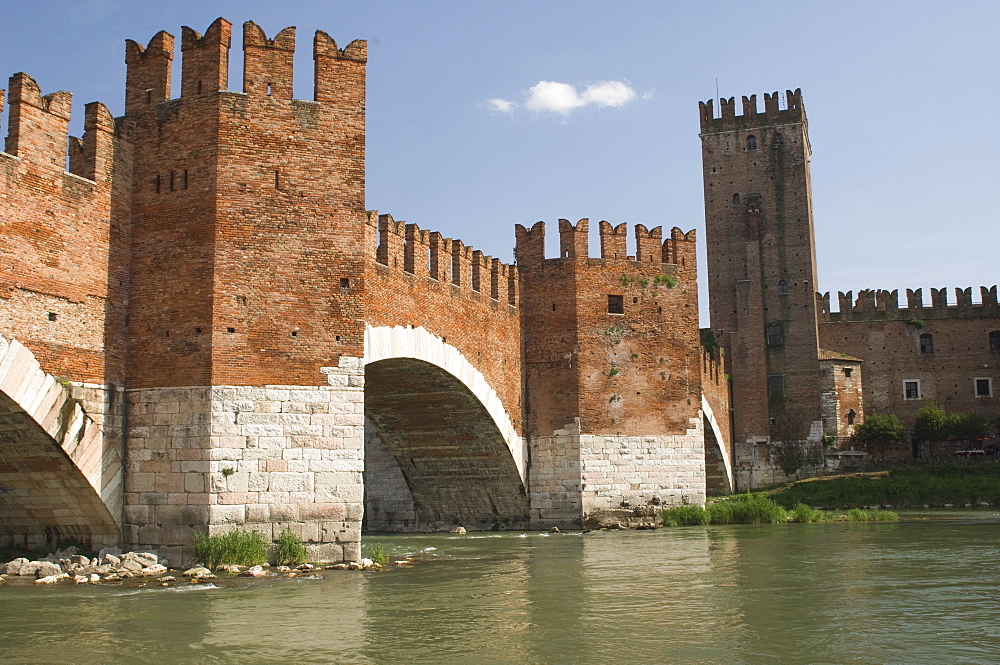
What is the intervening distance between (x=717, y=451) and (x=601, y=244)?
13877 mm

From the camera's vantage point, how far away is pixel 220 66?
1332cm

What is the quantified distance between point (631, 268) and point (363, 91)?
1062 centimetres

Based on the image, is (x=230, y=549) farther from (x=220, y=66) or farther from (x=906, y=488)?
(x=906, y=488)

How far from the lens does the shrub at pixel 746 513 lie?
77.7 feet

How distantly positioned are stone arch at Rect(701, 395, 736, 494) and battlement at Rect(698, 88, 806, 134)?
14.9 metres

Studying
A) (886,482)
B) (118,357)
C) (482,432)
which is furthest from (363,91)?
(886,482)

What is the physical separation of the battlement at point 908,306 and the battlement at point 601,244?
2466 cm

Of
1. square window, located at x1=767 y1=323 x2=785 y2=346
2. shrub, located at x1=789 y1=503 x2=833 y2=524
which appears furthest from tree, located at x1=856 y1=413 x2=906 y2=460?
shrub, located at x1=789 y1=503 x2=833 y2=524

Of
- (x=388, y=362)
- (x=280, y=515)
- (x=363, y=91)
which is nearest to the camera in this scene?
(x=280, y=515)

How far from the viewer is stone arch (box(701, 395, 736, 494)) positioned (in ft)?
105

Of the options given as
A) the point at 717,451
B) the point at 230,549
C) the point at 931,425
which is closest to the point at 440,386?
the point at 230,549

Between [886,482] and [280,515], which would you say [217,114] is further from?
[886,482]

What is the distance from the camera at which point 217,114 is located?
13.2 metres

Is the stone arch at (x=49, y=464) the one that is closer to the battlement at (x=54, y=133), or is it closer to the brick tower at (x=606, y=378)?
the battlement at (x=54, y=133)
